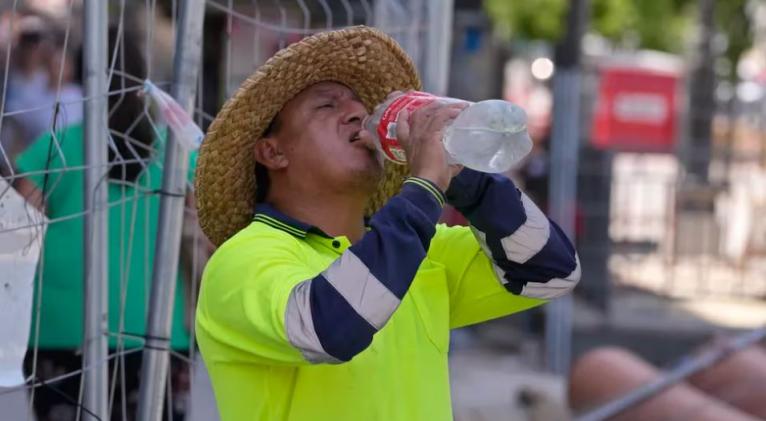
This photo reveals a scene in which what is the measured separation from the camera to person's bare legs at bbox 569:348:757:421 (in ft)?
18.6

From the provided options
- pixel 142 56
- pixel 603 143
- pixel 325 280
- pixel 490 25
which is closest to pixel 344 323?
pixel 325 280

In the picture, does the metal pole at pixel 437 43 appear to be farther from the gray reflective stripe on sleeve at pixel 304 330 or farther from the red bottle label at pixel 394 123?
the gray reflective stripe on sleeve at pixel 304 330

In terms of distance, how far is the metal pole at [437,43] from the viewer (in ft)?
14.0

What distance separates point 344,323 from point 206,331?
32 centimetres

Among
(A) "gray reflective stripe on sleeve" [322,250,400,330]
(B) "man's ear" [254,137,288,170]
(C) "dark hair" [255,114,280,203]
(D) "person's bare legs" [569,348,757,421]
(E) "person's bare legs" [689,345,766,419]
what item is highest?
(B) "man's ear" [254,137,288,170]

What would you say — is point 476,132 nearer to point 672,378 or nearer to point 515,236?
point 515,236

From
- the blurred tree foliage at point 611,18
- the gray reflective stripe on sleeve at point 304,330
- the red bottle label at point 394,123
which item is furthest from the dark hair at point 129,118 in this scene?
the blurred tree foliage at point 611,18

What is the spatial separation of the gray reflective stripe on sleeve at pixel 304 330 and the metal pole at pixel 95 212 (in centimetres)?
94

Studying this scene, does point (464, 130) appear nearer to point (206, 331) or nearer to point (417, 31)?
point (206, 331)

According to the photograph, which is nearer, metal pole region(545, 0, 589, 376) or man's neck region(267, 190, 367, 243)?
man's neck region(267, 190, 367, 243)

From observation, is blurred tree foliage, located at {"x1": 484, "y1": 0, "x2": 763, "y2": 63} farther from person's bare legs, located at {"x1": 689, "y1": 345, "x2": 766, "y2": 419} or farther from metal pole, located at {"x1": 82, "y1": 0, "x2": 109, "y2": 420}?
metal pole, located at {"x1": 82, "y1": 0, "x2": 109, "y2": 420}

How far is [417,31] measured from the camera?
4.54 m

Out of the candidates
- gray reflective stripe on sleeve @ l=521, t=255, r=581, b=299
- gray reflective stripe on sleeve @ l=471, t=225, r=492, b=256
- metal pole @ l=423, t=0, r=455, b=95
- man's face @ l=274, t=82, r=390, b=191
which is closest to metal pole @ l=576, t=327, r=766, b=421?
metal pole @ l=423, t=0, r=455, b=95

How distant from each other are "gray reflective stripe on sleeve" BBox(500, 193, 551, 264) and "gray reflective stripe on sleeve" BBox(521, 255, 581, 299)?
3.1 inches
